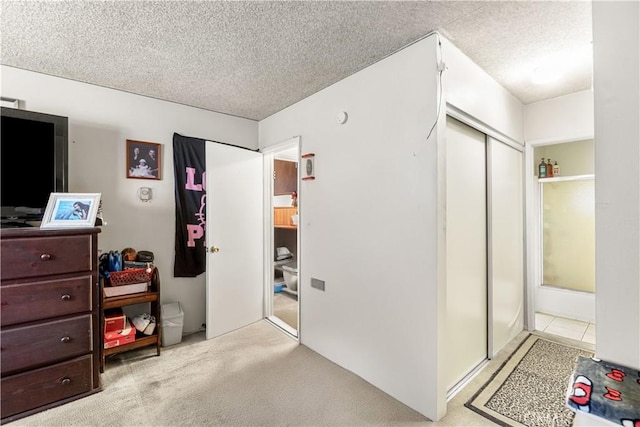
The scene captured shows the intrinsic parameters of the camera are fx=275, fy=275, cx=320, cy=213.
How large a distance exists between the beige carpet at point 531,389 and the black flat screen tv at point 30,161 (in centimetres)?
342

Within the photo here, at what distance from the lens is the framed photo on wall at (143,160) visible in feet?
8.81

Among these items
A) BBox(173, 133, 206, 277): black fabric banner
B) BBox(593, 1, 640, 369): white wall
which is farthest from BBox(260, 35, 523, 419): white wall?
BBox(173, 133, 206, 277): black fabric banner

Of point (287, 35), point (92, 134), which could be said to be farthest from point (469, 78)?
point (92, 134)

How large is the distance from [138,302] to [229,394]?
46.0 inches

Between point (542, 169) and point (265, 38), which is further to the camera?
point (542, 169)

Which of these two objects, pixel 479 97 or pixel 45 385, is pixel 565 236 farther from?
pixel 45 385

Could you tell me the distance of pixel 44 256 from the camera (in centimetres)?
182

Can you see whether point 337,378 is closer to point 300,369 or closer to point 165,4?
point 300,369

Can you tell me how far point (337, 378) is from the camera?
2184 millimetres

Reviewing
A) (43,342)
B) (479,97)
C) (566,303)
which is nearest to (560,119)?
(479,97)

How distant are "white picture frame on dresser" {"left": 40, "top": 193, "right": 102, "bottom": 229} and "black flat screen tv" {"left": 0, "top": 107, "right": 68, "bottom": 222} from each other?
159mm

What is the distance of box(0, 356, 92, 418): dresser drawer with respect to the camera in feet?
5.59

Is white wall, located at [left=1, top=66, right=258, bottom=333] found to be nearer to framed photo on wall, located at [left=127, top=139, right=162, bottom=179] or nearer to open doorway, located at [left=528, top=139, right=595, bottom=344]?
framed photo on wall, located at [left=127, top=139, right=162, bottom=179]

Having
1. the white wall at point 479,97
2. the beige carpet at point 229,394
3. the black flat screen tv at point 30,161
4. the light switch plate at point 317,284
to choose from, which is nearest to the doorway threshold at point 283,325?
the beige carpet at point 229,394
